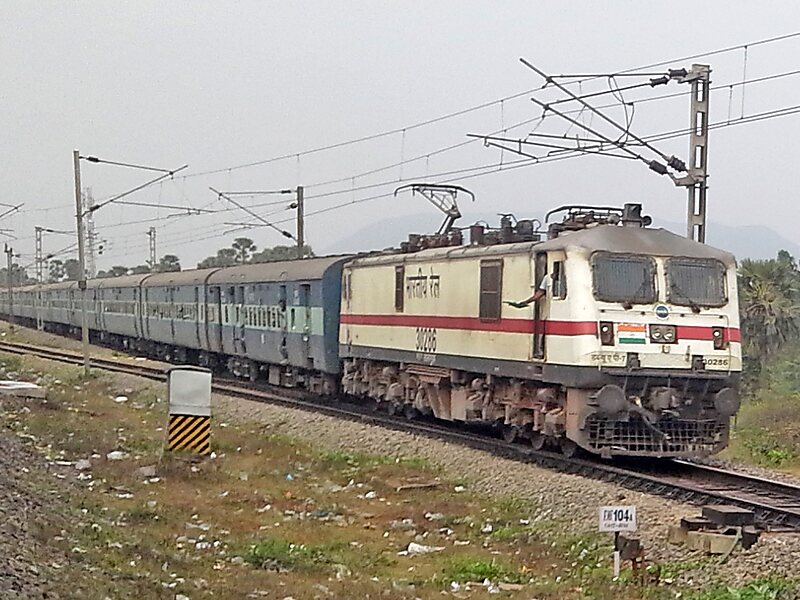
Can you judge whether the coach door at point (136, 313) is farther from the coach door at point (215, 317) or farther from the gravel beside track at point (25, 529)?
the gravel beside track at point (25, 529)

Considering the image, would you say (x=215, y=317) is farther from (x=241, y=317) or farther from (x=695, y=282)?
(x=695, y=282)

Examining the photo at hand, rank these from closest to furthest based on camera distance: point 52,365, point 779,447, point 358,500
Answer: point 358,500 → point 779,447 → point 52,365

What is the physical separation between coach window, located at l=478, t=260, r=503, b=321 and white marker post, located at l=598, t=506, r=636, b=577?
252 inches

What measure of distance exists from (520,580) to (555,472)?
14.1ft

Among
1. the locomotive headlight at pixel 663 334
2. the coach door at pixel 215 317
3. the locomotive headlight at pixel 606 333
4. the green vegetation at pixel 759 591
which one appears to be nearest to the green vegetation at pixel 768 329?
the locomotive headlight at pixel 663 334

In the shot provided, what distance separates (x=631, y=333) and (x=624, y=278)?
770 millimetres

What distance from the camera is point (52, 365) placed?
114 feet

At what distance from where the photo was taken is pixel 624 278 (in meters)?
14.4

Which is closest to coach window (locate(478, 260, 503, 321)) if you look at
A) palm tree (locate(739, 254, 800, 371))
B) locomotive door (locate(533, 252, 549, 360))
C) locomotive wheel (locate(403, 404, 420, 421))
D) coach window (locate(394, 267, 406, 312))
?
locomotive door (locate(533, 252, 549, 360))

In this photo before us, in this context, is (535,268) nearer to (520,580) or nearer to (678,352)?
(678,352)

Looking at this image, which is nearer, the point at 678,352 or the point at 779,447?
the point at 678,352

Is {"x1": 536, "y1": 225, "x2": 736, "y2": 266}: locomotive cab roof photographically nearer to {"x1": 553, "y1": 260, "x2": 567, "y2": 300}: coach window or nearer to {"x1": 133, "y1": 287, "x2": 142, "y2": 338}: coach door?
{"x1": 553, "y1": 260, "x2": 567, "y2": 300}: coach window

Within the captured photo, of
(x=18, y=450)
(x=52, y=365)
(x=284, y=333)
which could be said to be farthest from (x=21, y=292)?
(x=18, y=450)

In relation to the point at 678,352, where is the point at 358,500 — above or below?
below
